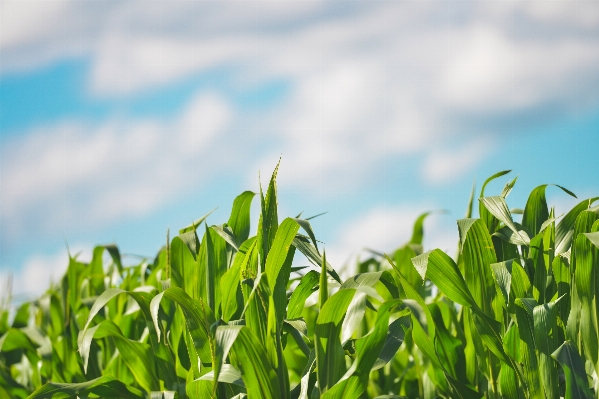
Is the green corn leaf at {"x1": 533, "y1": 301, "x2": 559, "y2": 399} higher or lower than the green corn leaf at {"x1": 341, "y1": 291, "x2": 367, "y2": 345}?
below

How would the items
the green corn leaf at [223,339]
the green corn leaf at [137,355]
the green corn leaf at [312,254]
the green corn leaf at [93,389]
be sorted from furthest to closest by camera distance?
1. the green corn leaf at [137,355]
2. the green corn leaf at [93,389]
3. the green corn leaf at [312,254]
4. the green corn leaf at [223,339]

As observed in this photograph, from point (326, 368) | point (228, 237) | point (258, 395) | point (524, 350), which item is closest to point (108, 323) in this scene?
point (228, 237)

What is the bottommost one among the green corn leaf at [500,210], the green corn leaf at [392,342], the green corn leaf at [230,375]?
the green corn leaf at [392,342]

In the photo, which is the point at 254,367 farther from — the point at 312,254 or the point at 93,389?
the point at 93,389

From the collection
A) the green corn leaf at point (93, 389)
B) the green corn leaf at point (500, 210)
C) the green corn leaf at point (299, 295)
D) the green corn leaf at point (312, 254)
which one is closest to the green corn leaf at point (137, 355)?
the green corn leaf at point (93, 389)

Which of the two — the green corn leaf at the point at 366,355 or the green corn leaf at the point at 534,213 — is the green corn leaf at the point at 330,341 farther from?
the green corn leaf at the point at 534,213

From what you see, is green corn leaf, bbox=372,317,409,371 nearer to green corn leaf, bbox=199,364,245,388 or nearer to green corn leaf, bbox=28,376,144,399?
green corn leaf, bbox=199,364,245,388

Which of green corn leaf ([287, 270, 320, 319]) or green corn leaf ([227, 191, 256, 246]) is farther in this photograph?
green corn leaf ([227, 191, 256, 246])

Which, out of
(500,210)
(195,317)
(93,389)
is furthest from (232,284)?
(500,210)

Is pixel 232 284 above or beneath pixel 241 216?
beneath

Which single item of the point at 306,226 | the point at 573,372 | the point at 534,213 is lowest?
the point at 573,372

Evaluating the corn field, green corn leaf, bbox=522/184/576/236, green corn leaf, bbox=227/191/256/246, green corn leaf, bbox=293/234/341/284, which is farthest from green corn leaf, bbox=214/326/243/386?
green corn leaf, bbox=522/184/576/236

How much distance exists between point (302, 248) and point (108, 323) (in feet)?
2.14

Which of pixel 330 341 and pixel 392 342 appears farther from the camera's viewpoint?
pixel 392 342
